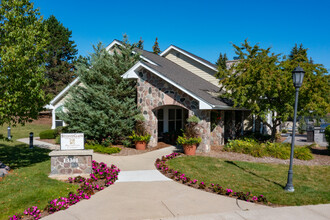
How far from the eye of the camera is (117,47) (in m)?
18.9

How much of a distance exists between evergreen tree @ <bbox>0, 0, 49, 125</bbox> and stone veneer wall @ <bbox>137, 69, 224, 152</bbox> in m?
6.28

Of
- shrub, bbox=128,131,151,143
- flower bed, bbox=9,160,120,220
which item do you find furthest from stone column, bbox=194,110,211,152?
flower bed, bbox=9,160,120,220

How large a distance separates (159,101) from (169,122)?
3.76 meters

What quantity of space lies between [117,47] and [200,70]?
6.64 m

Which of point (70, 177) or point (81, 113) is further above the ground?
point (81, 113)

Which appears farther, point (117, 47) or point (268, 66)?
point (117, 47)

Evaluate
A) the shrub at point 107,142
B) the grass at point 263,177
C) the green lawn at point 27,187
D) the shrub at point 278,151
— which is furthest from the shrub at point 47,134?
the shrub at point 278,151

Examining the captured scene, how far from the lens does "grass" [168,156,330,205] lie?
7312 mm

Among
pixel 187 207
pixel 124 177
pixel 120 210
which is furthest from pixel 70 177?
pixel 187 207

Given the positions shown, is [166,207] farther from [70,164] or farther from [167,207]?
[70,164]

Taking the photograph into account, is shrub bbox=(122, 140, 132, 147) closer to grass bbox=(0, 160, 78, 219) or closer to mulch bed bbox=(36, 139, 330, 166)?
mulch bed bbox=(36, 139, 330, 166)

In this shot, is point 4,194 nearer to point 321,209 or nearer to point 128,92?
point 321,209

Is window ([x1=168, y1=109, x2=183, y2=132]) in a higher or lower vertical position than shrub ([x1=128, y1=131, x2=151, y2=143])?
higher

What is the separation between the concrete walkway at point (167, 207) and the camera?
19.5ft
